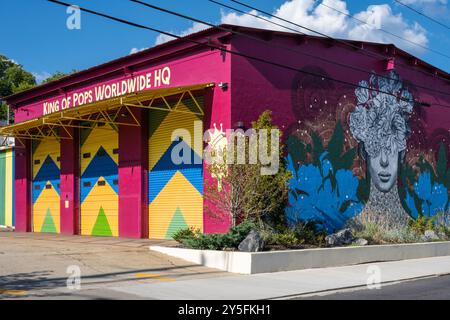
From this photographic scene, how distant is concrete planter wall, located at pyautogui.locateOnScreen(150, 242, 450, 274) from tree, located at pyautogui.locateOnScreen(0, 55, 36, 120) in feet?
170

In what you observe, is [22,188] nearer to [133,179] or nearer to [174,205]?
[133,179]

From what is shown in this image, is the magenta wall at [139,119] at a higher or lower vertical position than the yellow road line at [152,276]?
higher

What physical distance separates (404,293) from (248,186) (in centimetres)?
605

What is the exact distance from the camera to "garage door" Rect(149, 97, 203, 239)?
786 inches

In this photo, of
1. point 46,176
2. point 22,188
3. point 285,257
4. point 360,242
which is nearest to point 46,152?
point 46,176

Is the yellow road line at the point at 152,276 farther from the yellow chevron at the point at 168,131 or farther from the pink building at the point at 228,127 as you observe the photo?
the yellow chevron at the point at 168,131

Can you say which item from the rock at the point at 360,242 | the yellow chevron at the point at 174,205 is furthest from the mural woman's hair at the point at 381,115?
the yellow chevron at the point at 174,205

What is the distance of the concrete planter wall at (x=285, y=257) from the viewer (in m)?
15.0

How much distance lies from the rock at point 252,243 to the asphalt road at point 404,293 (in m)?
3.57

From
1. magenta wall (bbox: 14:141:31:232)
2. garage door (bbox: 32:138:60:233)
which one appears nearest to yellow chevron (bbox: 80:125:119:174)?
garage door (bbox: 32:138:60:233)

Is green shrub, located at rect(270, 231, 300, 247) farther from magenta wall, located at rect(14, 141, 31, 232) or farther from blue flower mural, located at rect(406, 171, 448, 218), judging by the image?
magenta wall, located at rect(14, 141, 31, 232)

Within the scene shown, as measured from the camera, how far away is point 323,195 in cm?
2164

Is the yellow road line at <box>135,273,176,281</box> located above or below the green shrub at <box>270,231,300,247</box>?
below

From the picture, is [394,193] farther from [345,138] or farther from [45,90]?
[45,90]
